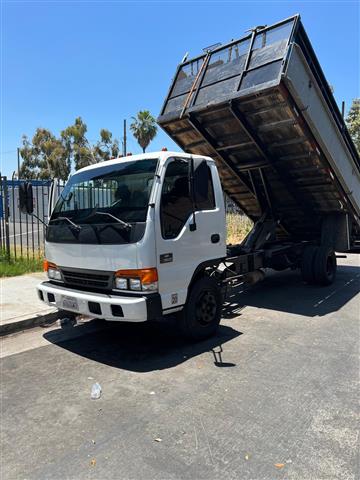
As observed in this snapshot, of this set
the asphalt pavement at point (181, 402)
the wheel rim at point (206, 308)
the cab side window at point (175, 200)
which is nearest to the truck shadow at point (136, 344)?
the asphalt pavement at point (181, 402)

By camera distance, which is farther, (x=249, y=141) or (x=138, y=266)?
(x=249, y=141)

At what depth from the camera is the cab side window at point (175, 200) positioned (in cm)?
456

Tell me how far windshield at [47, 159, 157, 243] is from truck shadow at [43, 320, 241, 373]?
139 cm

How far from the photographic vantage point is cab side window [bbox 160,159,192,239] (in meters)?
4.56

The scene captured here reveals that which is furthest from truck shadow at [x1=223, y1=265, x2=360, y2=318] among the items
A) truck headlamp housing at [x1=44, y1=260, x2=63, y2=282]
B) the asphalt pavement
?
truck headlamp housing at [x1=44, y1=260, x2=63, y2=282]

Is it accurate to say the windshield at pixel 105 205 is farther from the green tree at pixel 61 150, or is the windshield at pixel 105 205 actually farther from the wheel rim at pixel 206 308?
the green tree at pixel 61 150

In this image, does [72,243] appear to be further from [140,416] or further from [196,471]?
[196,471]

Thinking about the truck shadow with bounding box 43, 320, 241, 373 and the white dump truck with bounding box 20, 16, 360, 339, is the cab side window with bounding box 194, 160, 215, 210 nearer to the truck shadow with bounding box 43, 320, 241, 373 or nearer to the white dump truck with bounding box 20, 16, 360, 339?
→ the white dump truck with bounding box 20, 16, 360, 339

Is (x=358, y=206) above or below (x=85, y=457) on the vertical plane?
above

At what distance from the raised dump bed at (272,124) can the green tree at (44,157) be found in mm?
44499

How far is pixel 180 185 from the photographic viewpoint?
189 inches

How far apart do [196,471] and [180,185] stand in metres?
3.09

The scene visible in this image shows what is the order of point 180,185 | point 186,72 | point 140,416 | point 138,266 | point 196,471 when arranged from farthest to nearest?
point 186,72
point 180,185
point 138,266
point 140,416
point 196,471

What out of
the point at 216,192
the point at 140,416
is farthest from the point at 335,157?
the point at 140,416
